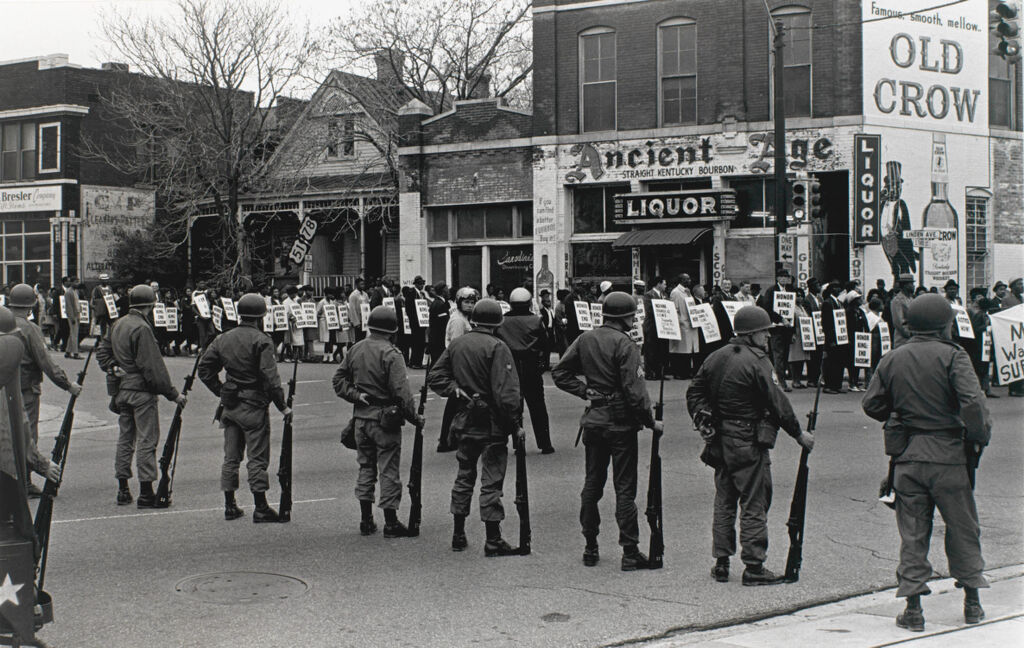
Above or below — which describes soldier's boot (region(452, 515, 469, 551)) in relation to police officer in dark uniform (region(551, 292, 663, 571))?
below

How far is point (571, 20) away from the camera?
95.7ft

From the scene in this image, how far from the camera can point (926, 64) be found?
88.8 feet

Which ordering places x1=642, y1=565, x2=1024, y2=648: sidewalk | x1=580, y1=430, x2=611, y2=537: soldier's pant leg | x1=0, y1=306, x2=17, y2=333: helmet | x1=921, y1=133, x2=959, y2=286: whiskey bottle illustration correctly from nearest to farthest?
x1=642, y1=565, x2=1024, y2=648: sidewalk → x1=0, y1=306, x2=17, y2=333: helmet → x1=580, y1=430, x2=611, y2=537: soldier's pant leg → x1=921, y1=133, x2=959, y2=286: whiskey bottle illustration

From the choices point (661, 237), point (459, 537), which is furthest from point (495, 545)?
point (661, 237)

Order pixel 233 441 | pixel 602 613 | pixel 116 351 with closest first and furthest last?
pixel 602 613 → pixel 233 441 → pixel 116 351

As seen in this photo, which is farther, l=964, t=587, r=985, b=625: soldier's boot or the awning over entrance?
the awning over entrance

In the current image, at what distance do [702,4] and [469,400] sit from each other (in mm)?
21297

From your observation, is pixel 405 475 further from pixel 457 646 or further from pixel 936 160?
pixel 936 160

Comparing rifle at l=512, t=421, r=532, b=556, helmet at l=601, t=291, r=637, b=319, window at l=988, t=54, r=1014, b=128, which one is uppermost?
window at l=988, t=54, r=1014, b=128

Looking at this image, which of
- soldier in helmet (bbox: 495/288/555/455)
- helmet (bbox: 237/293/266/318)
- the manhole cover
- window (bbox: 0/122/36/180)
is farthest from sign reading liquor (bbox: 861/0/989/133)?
window (bbox: 0/122/36/180)

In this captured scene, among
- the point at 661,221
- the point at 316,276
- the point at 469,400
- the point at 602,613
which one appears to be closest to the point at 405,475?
the point at 469,400

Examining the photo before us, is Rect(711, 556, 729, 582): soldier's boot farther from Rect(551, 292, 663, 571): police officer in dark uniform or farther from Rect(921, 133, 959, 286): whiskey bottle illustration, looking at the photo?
Rect(921, 133, 959, 286): whiskey bottle illustration

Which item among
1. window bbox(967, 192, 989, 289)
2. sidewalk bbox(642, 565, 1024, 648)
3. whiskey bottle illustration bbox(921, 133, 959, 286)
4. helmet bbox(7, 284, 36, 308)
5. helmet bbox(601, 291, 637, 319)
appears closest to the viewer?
sidewalk bbox(642, 565, 1024, 648)

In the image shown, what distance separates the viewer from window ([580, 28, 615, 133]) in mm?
28875
